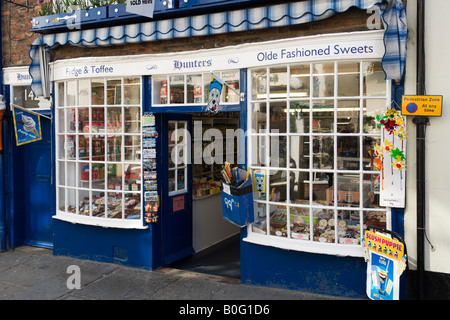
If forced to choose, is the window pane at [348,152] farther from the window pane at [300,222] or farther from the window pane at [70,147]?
the window pane at [70,147]

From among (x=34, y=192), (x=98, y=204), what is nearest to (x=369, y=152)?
(x=98, y=204)

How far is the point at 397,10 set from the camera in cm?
537

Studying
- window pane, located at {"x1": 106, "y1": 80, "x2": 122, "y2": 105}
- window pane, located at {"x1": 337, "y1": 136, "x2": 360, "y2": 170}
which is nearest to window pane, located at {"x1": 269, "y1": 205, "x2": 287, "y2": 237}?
window pane, located at {"x1": 337, "y1": 136, "x2": 360, "y2": 170}

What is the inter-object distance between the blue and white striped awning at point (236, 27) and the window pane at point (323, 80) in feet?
2.08

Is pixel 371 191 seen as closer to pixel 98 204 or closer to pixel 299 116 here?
pixel 299 116

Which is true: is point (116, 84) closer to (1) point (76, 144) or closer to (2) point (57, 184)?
(1) point (76, 144)

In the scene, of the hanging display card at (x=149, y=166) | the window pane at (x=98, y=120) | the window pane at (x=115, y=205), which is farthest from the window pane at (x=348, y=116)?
the window pane at (x=98, y=120)

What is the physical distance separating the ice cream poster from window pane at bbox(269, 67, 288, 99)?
4615mm

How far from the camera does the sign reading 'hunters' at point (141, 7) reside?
6562 mm

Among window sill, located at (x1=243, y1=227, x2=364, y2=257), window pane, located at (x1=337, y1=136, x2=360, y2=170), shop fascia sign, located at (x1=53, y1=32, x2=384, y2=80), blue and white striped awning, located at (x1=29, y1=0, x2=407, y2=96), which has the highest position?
blue and white striped awning, located at (x1=29, y1=0, x2=407, y2=96)

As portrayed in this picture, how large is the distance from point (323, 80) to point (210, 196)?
3.73 m

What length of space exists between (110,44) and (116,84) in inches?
26.2

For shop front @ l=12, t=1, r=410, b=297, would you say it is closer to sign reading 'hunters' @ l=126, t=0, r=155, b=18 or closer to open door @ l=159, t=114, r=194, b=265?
open door @ l=159, t=114, r=194, b=265

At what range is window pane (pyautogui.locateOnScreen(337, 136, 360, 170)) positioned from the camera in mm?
5852
